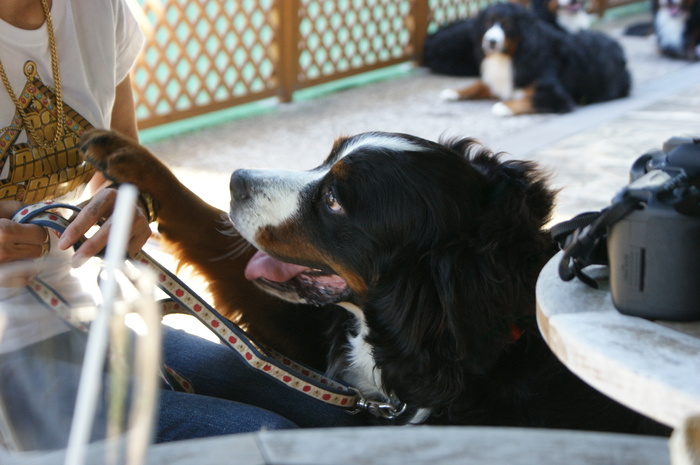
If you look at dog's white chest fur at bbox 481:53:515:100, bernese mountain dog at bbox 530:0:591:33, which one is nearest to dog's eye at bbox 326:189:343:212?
dog's white chest fur at bbox 481:53:515:100

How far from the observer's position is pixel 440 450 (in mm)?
677

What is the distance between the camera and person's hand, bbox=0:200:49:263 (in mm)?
1195

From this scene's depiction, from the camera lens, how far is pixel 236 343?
1.43 metres

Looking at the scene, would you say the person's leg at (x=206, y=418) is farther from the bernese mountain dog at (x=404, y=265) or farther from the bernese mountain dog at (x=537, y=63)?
the bernese mountain dog at (x=537, y=63)

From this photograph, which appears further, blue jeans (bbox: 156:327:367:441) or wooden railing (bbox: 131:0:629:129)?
wooden railing (bbox: 131:0:629:129)

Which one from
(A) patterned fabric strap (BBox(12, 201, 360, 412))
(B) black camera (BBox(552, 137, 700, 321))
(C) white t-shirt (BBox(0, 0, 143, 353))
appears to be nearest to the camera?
(B) black camera (BBox(552, 137, 700, 321))

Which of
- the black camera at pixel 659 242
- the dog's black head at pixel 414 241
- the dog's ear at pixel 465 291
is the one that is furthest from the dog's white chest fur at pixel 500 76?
the black camera at pixel 659 242

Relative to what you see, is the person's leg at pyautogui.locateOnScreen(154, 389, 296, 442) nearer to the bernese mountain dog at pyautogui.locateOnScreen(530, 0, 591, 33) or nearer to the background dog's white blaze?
the background dog's white blaze

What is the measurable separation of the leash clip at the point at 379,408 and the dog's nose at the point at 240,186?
513mm

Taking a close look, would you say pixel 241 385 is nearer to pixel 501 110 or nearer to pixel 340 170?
pixel 340 170

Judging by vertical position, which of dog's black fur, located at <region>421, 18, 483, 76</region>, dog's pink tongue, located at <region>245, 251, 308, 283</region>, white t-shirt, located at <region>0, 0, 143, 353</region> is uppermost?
white t-shirt, located at <region>0, 0, 143, 353</region>

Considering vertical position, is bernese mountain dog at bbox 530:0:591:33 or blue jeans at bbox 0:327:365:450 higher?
blue jeans at bbox 0:327:365:450

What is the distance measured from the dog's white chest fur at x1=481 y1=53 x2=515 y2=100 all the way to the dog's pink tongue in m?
4.39

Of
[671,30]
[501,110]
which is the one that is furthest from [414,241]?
[671,30]
